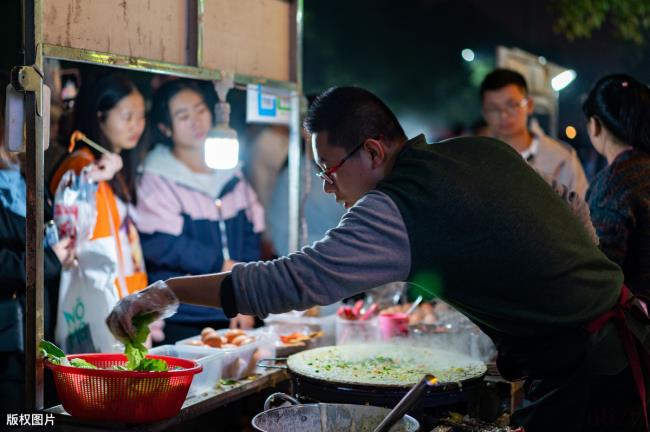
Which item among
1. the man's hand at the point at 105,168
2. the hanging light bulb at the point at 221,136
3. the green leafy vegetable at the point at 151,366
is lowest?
the green leafy vegetable at the point at 151,366

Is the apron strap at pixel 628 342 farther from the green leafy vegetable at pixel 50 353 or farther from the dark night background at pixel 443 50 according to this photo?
the dark night background at pixel 443 50

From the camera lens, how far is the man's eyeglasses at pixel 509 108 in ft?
18.5

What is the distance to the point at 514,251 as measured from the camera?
2.22 meters

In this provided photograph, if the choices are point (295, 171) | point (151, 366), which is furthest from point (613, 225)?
point (151, 366)

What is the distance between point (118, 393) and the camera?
2502mm

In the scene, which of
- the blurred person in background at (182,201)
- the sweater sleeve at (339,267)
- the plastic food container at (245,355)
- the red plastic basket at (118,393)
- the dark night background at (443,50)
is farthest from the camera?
the dark night background at (443,50)

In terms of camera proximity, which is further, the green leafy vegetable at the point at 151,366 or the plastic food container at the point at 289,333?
the plastic food container at the point at 289,333

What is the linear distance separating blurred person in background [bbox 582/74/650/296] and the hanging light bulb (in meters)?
1.81

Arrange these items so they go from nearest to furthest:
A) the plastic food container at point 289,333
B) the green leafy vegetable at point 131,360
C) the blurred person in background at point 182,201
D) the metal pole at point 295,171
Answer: the green leafy vegetable at point 131,360 < the plastic food container at point 289,333 < the metal pole at point 295,171 < the blurred person in background at point 182,201

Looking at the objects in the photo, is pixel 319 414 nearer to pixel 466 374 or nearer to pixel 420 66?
pixel 466 374

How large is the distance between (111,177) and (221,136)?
1.13 m

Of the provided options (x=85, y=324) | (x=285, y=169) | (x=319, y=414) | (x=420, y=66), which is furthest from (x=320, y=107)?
(x=420, y=66)

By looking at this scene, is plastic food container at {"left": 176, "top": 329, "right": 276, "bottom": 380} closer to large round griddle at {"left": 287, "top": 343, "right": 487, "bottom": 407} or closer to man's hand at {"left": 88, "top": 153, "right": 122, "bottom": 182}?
large round griddle at {"left": 287, "top": 343, "right": 487, "bottom": 407}

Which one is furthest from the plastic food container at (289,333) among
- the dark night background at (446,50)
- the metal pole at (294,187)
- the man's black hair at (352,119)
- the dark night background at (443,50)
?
the dark night background at (446,50)
